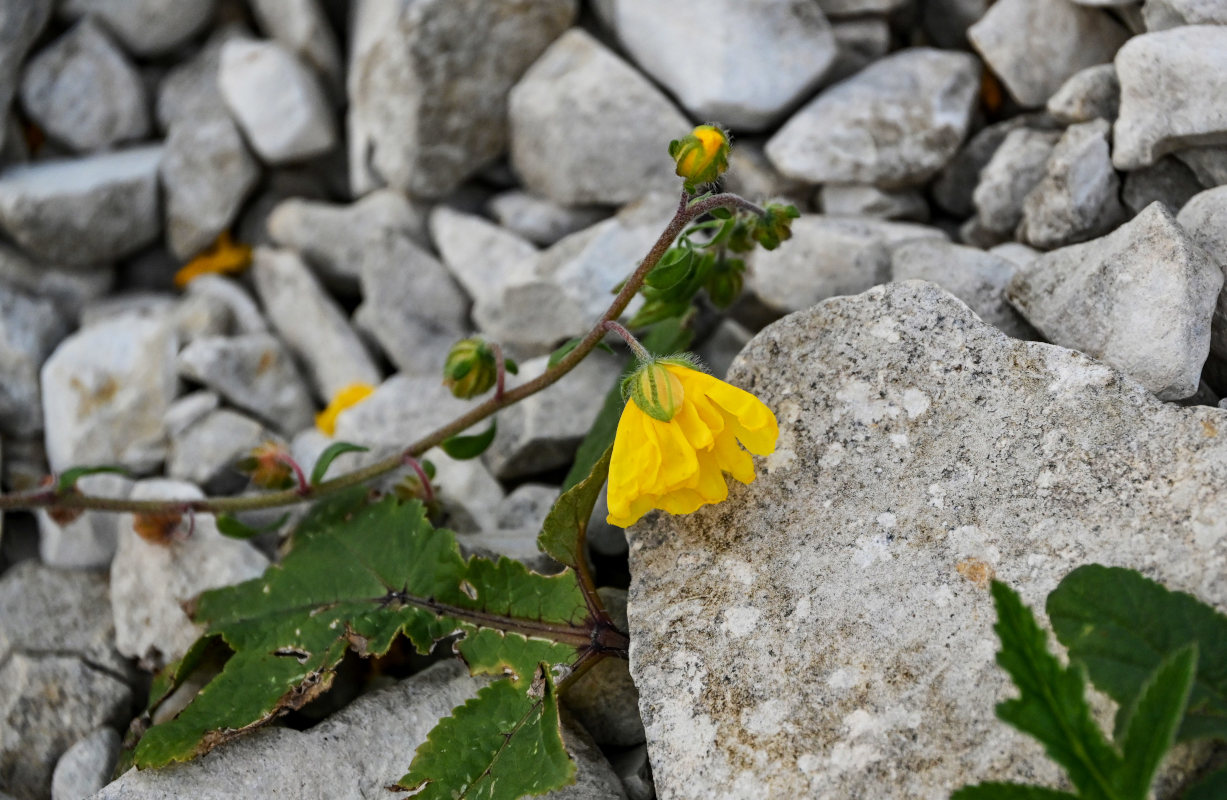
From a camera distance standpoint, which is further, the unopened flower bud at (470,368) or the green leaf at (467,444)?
the green leaf at (467,444)

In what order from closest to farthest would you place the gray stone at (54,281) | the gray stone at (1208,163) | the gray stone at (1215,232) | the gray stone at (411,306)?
the gray stone at (1215,232) → the gray stone at (1208,163) → the gray stone at (411,306) → the gray stone at (54,281)

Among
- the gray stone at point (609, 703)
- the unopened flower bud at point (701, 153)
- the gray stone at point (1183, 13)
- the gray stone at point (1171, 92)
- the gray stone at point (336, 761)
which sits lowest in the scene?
the gray stone at point (609, 703)

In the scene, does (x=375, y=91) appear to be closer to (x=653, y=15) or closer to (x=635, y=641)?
(x=653, y=15)

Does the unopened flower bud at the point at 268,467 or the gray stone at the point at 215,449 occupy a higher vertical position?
the unopened flower bud at the point at 268,467

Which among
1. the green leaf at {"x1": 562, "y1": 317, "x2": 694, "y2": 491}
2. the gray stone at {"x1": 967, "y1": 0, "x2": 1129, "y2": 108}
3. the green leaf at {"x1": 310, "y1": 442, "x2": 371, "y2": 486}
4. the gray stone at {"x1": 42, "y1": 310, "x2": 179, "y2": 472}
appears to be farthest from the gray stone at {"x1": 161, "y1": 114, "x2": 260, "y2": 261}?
the gray stone at {"x1": 967, "y1": 0, "x2": 1129, "y2": 108}

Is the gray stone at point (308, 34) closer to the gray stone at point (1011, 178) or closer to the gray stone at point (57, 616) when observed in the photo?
the gray stone at point (57, 616)

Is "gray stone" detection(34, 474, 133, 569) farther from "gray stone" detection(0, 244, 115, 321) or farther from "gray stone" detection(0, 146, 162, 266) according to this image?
"gray stone" detection(0, 146, 162, 266)

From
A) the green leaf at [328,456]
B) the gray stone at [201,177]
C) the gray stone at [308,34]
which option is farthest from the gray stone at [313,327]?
the green leaf at [328,456]

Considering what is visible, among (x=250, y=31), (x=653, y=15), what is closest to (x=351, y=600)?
(x=653, y=15)
